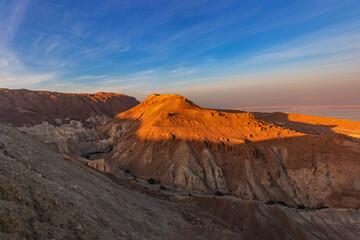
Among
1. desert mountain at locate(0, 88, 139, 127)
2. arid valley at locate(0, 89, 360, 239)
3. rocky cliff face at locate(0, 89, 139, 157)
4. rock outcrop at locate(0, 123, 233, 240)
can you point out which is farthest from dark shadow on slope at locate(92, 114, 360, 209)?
desert mountain at locate(0, 88, 139, 127)

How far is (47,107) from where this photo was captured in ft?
355

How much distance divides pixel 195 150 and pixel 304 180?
68.2 ft

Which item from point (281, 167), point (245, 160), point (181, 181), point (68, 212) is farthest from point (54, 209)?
point (281, 167)

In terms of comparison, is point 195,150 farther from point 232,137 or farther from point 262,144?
point 262,144

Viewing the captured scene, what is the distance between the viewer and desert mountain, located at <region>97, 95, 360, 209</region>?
3259 cm

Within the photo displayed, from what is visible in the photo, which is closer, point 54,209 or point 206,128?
point 54,209

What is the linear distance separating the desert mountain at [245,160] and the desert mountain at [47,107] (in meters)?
61.9

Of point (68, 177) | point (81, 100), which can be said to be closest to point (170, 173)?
point (68, 177)

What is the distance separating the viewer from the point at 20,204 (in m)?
5.88

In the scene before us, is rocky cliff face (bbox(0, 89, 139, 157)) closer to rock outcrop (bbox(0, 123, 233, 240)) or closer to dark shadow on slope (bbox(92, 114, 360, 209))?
dark shadow on slope (bbox(92, 114, 360, 209))

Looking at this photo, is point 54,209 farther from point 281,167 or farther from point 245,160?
point 281,167

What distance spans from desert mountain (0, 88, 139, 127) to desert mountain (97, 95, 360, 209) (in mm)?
61898

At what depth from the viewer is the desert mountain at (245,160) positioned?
107 feet

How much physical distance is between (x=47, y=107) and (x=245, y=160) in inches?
4505
